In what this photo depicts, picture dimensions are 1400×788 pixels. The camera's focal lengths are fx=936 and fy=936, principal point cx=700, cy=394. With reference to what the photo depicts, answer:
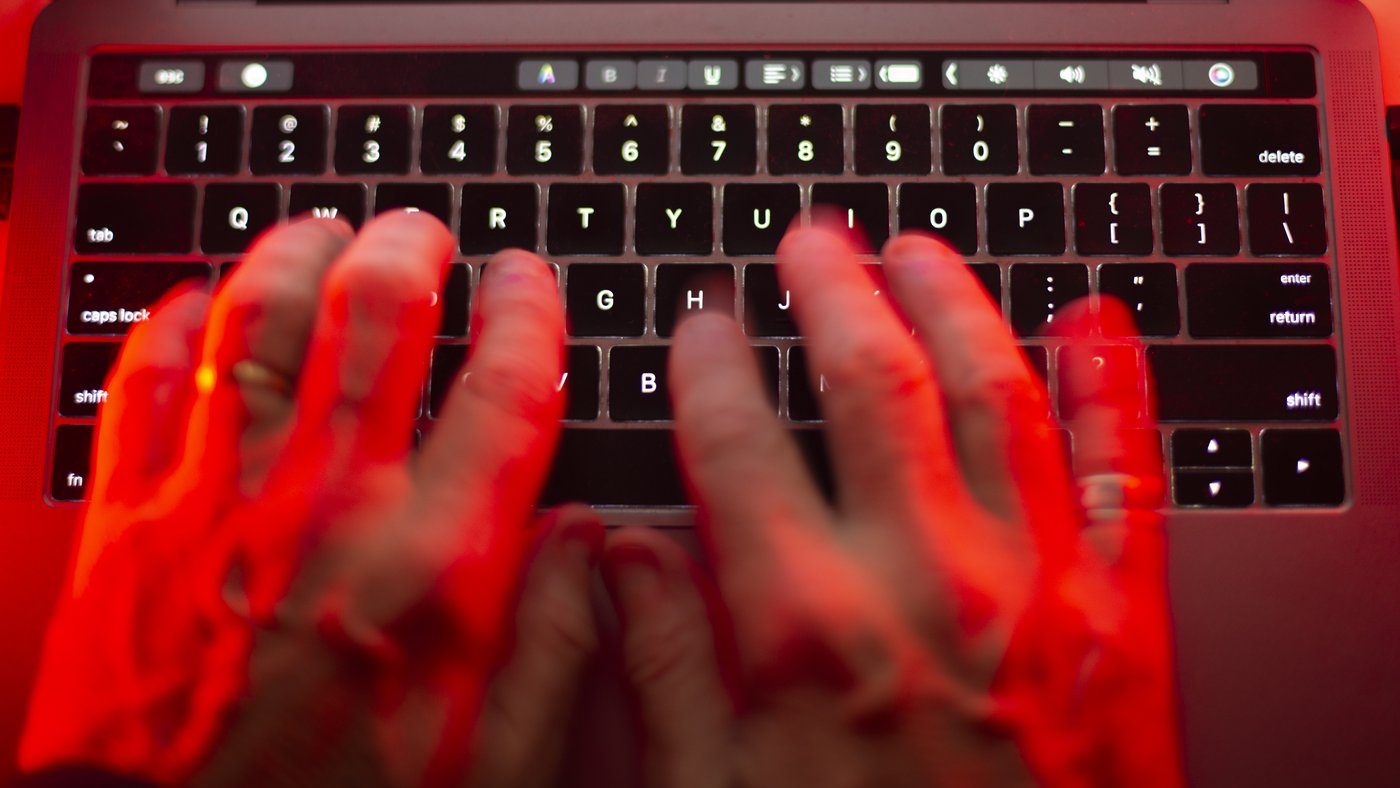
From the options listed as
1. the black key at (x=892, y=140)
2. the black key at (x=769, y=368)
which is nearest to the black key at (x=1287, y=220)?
the black key at (x=892, y=140)

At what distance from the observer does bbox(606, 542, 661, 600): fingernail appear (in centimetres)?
58

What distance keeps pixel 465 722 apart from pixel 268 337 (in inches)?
10.2

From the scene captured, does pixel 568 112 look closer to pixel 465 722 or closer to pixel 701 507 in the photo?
pixel 701 507

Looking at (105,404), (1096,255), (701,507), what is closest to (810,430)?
(701,507)

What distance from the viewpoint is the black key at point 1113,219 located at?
0.65m

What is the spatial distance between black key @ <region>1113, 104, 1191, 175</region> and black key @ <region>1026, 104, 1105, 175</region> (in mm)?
14

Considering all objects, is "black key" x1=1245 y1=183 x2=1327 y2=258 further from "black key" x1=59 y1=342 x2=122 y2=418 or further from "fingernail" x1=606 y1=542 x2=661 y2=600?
"black key" x1=59 y1=342 x2=122 y2=418

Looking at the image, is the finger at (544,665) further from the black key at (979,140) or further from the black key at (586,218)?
the black key at (979,140)

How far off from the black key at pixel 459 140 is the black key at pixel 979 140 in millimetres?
321

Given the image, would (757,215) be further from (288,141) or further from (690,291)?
(288,141)

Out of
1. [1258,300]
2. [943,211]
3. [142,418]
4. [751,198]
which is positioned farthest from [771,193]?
[142,418]

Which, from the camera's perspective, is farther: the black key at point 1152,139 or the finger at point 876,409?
the black key at point 1152,139

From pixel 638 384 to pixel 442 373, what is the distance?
0.43 ft

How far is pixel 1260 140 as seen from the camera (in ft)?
2.15
